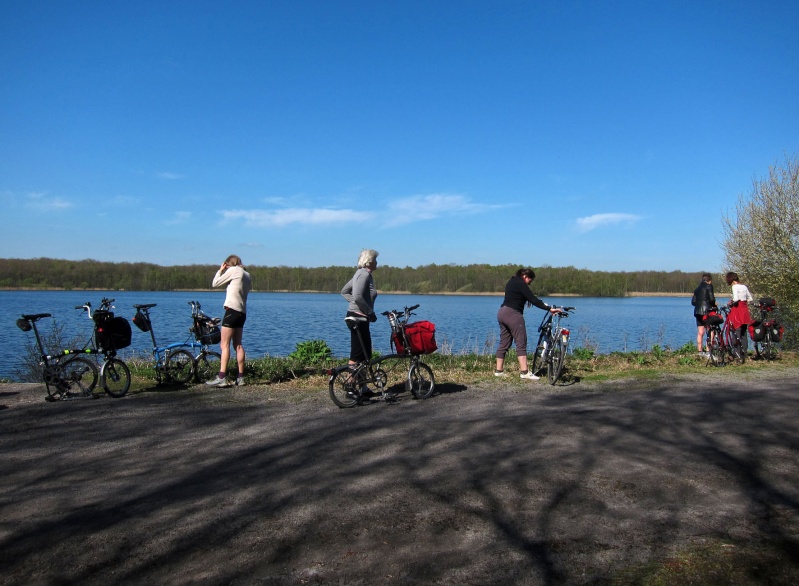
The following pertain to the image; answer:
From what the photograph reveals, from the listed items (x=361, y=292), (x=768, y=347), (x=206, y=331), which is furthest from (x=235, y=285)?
(x=768, y=347)

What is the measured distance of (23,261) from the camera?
6906 centimetres

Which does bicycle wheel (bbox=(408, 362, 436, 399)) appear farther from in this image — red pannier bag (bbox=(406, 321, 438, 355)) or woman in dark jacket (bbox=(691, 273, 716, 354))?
woman in dark jacket (bbox=(691, 273, 716, 354))

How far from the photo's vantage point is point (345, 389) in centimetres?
858

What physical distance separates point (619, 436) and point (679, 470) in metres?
1.22

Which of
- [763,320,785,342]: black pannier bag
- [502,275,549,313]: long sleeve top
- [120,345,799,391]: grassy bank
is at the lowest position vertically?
[120,345,799,391]: grassy bank

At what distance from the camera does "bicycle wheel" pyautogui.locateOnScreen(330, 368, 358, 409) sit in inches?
333

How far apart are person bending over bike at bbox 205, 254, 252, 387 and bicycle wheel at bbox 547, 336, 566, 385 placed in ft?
16.0

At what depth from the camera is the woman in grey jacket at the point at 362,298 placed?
352 inches

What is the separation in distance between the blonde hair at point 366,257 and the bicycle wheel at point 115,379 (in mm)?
3629

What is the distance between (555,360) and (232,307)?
16.9 feet

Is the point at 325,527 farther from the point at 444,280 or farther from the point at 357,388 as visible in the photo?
the point at 444,280

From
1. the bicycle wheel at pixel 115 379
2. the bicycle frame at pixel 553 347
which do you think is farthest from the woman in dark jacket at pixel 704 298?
the bicycle wheel at pixel 115 379

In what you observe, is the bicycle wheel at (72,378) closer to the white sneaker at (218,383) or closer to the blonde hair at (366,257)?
the white sneaker at (218,383)

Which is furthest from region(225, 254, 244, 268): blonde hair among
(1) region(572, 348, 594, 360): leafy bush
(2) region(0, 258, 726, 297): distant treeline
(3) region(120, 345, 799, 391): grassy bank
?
(2) region(0, 258, 726, 297): distant treeline
